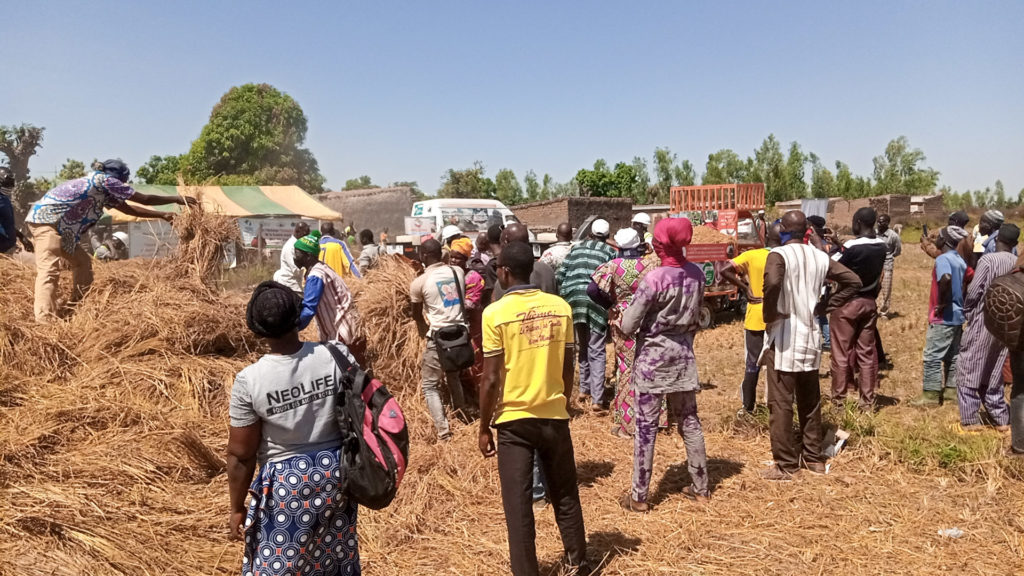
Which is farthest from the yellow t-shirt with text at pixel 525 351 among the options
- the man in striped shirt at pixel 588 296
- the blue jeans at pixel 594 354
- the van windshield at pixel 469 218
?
the van windshield at pixel 469 218

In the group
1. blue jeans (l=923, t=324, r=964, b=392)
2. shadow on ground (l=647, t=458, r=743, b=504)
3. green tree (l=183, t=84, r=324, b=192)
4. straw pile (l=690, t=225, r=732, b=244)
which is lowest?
shadow on ground (l=647, t=458, r=743, b=504)

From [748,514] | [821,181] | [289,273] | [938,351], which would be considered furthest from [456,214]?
[821,181]

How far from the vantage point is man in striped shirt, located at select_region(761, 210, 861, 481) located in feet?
16.1

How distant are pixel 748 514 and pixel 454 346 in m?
2.52

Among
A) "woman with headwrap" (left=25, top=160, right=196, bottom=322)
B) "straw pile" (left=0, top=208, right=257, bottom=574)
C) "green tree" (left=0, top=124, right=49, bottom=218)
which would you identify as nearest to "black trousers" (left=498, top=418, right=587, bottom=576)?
"straw pile" (left=0, top=208, right=257, bottom=574)

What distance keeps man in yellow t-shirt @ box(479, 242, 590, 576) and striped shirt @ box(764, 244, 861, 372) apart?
202 centimetres

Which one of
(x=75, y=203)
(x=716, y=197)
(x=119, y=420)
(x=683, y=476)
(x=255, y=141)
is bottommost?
(x=683, y=476)

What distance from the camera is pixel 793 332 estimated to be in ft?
16.1

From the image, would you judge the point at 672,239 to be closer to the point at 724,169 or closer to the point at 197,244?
the point at 197,244

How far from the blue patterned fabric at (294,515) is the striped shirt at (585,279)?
4.23 m

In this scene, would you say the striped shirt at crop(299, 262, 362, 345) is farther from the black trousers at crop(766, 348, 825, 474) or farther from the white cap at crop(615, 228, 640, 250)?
the black trousers at crop(766, 348, 825, 474)

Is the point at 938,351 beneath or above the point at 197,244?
beneath

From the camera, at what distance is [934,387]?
6957mm

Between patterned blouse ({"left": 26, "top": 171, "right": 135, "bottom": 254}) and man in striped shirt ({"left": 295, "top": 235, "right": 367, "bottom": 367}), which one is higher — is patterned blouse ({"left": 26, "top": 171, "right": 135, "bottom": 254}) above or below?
above
